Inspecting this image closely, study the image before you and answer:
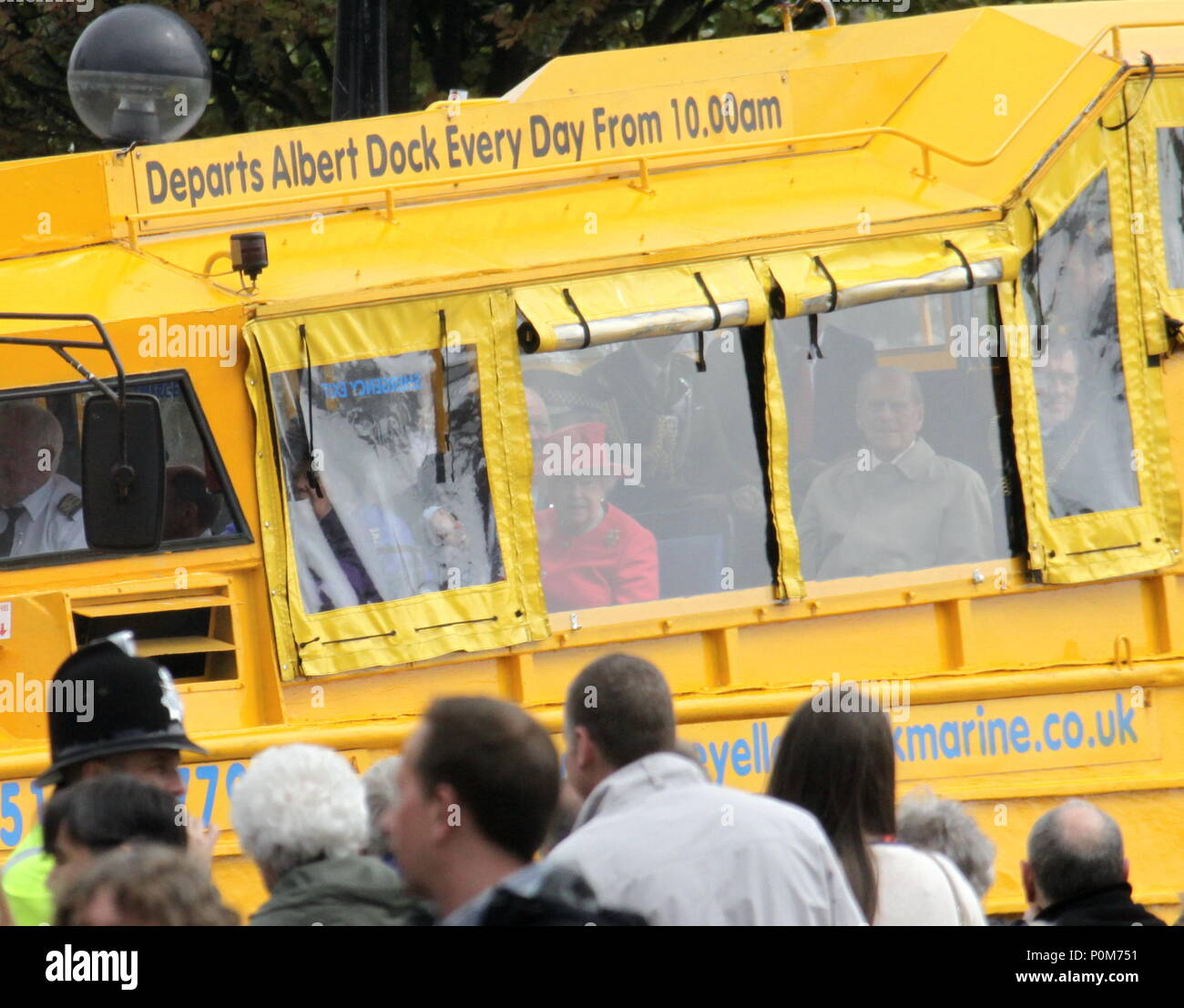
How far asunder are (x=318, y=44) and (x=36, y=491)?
29.9 feet

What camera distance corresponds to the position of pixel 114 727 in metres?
4.16

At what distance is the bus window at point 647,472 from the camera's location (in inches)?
249

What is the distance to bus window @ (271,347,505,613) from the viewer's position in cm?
602

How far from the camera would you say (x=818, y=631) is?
6.52 meters

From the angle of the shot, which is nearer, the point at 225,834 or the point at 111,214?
the point at 225,834

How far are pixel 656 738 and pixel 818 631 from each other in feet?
9.32

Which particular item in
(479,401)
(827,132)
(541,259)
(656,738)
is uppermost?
(827,132)

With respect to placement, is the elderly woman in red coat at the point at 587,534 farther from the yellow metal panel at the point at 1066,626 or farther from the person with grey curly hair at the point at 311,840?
the person with grey curly hair at the point at 311,840

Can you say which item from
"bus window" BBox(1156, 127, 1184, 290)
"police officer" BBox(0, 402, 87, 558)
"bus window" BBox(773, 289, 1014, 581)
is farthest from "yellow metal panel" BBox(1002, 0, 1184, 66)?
"police officer" BBox(0, 402, 87, 558)

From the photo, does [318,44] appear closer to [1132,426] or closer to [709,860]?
[1132,426]

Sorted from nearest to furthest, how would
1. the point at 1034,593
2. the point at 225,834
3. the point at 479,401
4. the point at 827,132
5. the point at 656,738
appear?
the point at 656,738 < the point at 225,834 < the point at 479,401 < the point at 1034,593 < the point at 827,132

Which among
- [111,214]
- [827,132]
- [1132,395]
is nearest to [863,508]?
[1132,395]

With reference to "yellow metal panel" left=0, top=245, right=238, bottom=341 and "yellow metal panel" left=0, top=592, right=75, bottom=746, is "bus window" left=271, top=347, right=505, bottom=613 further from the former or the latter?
"yellow metal panel" left=0, top=592, right=75, bottom=746

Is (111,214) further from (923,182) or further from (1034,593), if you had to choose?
(1034,593)
